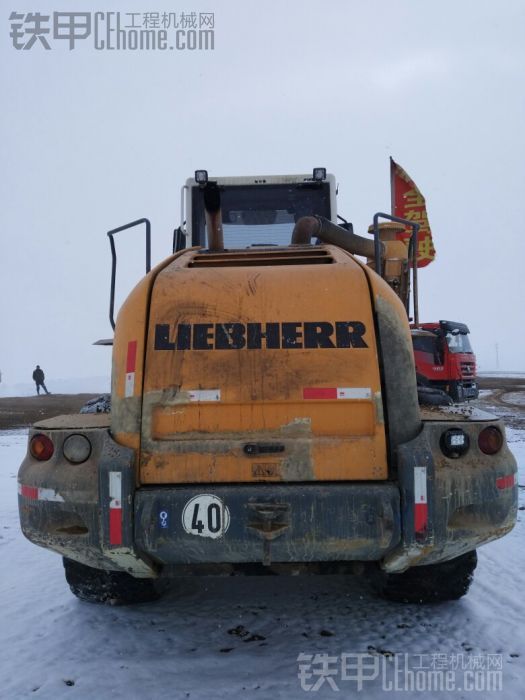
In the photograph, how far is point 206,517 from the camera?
8.21 feet

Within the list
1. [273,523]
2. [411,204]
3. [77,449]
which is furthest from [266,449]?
[411,204]

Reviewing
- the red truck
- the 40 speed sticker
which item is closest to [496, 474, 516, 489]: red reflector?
the 40 speed sticker

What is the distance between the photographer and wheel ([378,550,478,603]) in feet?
10.3

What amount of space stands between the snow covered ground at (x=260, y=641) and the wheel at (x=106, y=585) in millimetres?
62

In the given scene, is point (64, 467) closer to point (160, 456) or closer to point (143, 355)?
point (160, 456)

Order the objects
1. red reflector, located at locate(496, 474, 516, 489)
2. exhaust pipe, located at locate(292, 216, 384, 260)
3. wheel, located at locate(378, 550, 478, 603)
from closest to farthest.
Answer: red reflector, located at locate(496, 474, 516, 489) < wheel, located at locate(378, 550, 478, 603) < exhaust pipe, located at locate(292, 216, 384, 260)

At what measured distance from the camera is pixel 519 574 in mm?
3627

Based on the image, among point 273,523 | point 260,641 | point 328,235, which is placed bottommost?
point 260,641

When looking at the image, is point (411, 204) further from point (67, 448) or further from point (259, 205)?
point (67, 448)

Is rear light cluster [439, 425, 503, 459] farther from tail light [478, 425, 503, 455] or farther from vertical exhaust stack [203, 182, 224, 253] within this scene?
vertical exhaust stack [203, 182, 224, 253]

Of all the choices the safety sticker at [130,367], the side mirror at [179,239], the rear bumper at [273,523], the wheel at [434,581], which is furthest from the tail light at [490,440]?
the side mirror at [179,239]

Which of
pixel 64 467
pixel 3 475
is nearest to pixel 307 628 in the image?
pixel 64 467

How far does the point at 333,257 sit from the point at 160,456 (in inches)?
55.2

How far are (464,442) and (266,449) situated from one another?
0.89m
